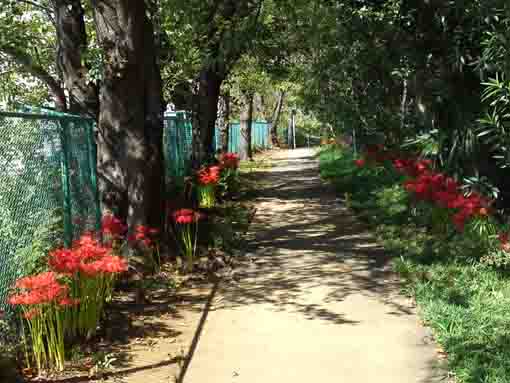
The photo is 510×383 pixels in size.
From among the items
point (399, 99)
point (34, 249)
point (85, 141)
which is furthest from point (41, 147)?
point (399, 99)

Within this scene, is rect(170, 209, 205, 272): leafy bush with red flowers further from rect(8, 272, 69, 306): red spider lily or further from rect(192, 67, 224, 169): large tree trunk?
rect(192, 67, 224, 169): large tree trunk

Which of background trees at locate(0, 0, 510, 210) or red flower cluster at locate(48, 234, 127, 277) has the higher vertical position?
background trees at locate(0, 0, 510, 210)

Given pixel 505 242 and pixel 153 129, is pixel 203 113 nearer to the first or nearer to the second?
pixel 153 129

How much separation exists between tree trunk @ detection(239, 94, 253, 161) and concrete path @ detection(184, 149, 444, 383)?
19.3 meters

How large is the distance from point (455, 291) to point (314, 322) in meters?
1.41

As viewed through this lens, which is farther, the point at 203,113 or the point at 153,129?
the point at 203,113

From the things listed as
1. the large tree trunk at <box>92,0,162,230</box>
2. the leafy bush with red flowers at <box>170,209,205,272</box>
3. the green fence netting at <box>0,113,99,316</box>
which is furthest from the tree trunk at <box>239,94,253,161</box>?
the green fence netting at <box>0,113,99,316</box>

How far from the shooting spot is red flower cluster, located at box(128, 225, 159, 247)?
7.25 m

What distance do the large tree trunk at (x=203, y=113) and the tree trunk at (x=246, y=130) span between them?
13.3m

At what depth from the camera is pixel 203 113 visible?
14.8 m

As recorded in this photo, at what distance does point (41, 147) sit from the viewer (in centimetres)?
613

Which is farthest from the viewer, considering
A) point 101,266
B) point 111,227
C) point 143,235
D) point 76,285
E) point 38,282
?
point 143,235

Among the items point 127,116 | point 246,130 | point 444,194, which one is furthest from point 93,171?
point 246,130

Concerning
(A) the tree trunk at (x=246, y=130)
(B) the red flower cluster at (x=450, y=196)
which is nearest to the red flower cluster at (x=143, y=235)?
(B) the red flower cluster at (x=450, y=196)
